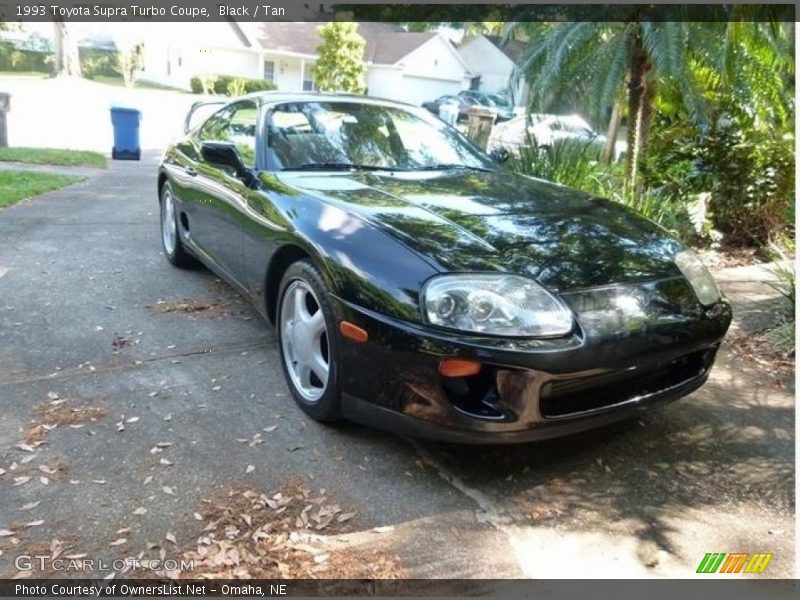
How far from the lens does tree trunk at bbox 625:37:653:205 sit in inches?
245

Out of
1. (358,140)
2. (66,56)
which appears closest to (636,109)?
(358,140)

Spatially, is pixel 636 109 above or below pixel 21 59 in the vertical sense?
above

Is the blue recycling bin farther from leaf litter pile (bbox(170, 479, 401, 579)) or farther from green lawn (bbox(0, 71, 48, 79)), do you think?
green lawn (bbox(0, 71, 48, 79))

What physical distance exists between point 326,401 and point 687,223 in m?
5.03

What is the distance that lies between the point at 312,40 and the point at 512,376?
136 ft

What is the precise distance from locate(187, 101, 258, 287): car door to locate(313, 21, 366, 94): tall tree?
27.4 m

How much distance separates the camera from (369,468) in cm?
274

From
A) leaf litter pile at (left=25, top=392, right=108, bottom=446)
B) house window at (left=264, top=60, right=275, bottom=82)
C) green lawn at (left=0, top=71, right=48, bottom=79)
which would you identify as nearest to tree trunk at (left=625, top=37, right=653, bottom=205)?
leaf litter pile at (left=25, top=392, right=108, bottom=446)

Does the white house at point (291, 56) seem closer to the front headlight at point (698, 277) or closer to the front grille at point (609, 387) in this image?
the front headlight at point (698, 277)

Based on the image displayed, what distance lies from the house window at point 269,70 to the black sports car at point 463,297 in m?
39.6

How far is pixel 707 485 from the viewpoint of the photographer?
272 centimetres

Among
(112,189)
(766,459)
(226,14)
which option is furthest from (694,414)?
(112,189)

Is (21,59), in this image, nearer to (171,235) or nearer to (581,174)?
(171,235)

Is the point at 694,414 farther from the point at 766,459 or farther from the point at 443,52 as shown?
the point at 443,52
